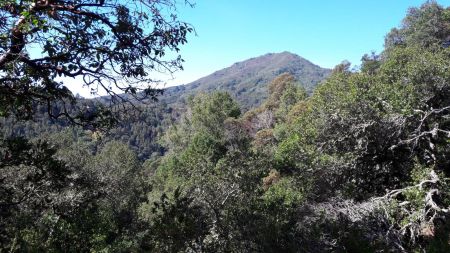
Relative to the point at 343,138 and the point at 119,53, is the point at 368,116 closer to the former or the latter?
the point at 343,138

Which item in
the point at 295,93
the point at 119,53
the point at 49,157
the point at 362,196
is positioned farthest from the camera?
the point at 295,93

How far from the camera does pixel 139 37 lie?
4.87 meters

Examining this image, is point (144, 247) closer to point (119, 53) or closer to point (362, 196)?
point (119, 53)

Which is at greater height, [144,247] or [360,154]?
[360,154]

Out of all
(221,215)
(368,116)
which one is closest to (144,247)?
(221,215)

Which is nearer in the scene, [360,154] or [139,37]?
[139,37]

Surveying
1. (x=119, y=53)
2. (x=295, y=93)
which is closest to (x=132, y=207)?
(x=119, y=53)

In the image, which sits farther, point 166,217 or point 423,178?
point 423,178

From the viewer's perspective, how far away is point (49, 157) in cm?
566

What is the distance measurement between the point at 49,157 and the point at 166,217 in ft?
12.0

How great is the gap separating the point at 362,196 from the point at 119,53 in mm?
9696

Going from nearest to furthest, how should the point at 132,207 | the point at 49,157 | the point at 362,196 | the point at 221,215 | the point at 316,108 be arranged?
the point at 49,157 → the point at 221,215 → the point at 362,196 → the point at 316,108 → the point at 132,207

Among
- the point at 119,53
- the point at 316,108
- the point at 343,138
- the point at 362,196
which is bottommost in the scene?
the point at 362,196

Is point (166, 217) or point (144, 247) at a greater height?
point (166, 217)
